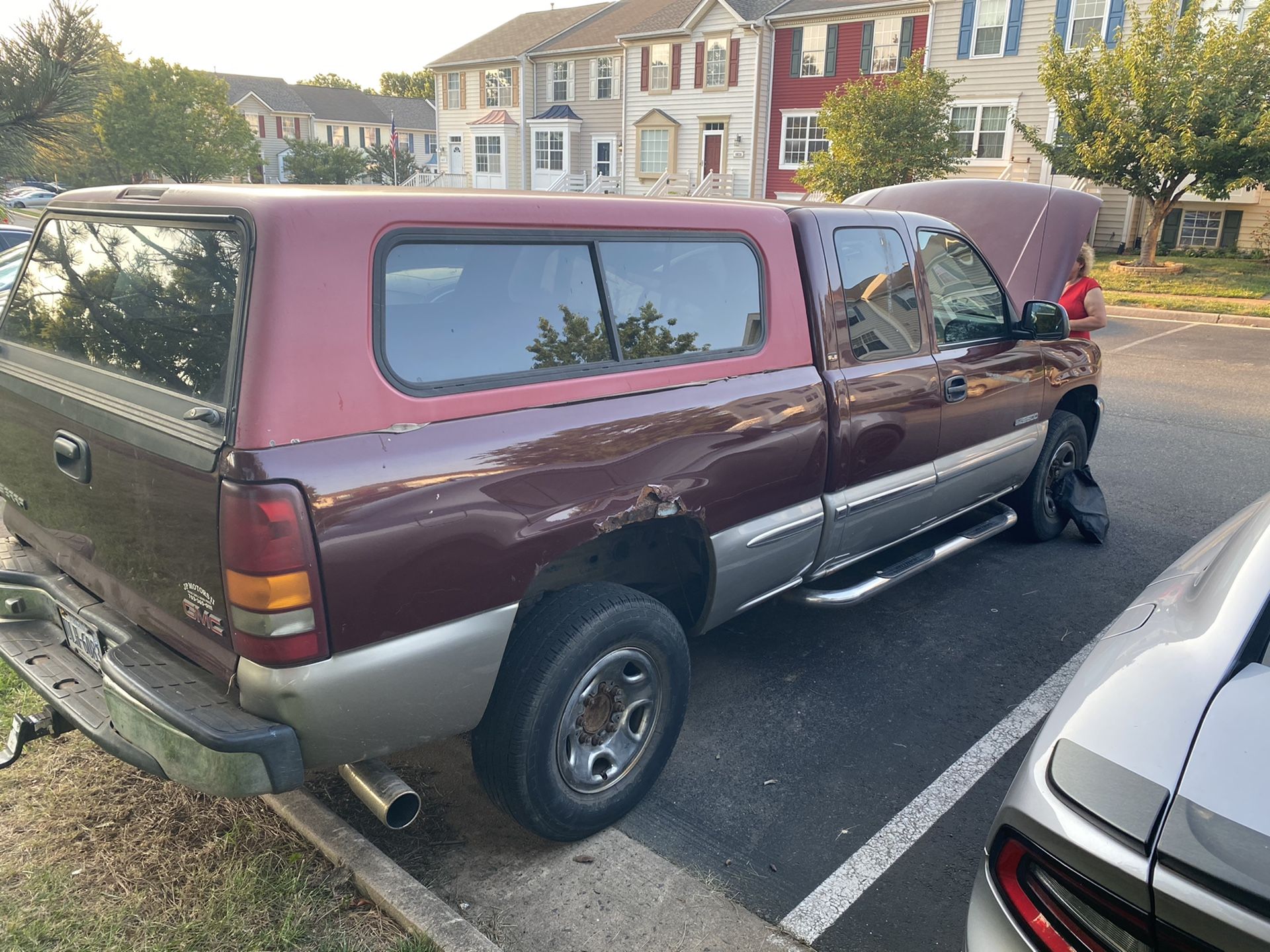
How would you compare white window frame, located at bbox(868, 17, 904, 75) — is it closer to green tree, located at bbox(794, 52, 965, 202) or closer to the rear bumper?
green tree, located at bbox(794, 52, 965, 202)

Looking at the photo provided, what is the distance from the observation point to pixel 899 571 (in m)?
4.27

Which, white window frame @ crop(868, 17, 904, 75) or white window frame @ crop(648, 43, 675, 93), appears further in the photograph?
white window frame @ crop(648, 43, 675, 93)

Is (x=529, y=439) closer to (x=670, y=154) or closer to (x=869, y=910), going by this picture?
(x=869, y=910)

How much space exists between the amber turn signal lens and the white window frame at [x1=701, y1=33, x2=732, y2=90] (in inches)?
1318

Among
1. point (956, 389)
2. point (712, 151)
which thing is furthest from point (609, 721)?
point (712, 151)

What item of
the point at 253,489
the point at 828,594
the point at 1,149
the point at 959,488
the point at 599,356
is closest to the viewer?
the point at 253,489

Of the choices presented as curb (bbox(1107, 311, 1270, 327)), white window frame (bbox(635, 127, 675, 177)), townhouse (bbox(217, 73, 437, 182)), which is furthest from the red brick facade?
townhouse (bbox(217, 73, 437, 182))

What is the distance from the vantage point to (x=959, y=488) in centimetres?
470

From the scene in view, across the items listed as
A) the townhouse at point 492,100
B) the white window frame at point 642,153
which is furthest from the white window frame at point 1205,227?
the townhouse at point 492,100

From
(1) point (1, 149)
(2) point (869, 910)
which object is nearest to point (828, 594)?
(2) point (869, 910)

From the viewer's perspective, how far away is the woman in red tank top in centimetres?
723

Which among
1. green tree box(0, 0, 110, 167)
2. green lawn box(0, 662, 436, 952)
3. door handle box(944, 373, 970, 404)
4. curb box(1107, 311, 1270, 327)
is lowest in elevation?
green lawn box(0, 662, 436, 952)

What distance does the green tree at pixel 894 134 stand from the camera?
21.8 meters

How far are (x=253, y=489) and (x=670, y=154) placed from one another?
3456cm
